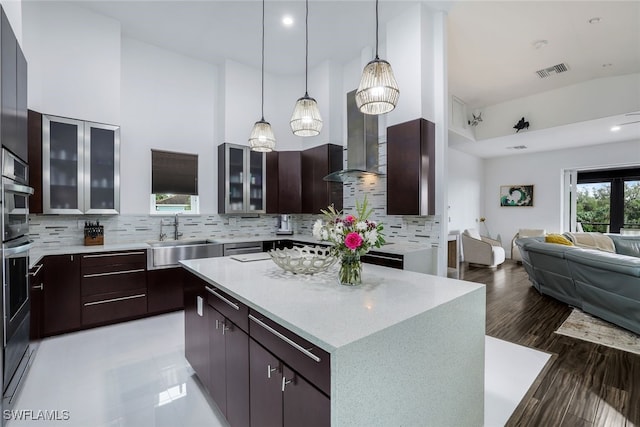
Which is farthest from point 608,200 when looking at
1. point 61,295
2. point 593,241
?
point 61,295

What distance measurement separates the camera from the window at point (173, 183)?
163 inches

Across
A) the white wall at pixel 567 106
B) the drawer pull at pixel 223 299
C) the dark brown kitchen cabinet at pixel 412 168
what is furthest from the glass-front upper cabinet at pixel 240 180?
the white wall at pixel 567 106

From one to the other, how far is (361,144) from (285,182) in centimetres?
151

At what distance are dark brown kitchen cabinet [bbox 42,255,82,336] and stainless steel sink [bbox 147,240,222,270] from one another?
28.0 inches

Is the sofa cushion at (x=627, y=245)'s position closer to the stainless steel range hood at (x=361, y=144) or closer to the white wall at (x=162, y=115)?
the stainless steel range hood at (x=361, y=144)

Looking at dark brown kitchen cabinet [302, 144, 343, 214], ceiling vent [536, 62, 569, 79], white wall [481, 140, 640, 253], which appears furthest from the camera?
white wall [481, 140, 640, 253]

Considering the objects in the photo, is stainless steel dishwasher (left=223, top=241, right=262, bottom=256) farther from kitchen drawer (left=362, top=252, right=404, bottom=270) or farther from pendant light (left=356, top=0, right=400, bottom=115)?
pendant light (left=356, top=0, right=400, bottom=115)

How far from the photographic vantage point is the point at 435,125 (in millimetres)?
3453

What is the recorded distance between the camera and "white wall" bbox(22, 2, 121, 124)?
10.4 ft

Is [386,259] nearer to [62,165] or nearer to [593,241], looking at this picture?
[62,165]

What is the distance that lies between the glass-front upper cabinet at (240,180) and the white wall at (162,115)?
0.91 feet

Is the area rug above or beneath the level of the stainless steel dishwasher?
beneath

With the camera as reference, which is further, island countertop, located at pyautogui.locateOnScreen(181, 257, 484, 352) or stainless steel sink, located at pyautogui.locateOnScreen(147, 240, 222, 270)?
stainless steel sink, located at pyautogui.locateOnScreen(147, 240, 222, 270)

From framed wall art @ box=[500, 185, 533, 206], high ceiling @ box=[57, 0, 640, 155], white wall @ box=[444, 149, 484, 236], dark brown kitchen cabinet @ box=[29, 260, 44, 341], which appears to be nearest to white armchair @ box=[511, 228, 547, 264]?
framed wall art @ box=[500, 185, 533, 206]
